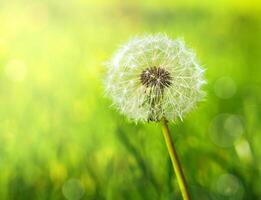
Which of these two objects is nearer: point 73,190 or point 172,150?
point 172,150

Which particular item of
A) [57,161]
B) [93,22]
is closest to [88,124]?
[57,161]

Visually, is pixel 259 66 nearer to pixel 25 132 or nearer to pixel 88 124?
pixel 88 124

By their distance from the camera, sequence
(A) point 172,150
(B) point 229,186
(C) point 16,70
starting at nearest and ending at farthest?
(A) point 172,150, (B) point 229,186, (C) point 16,70

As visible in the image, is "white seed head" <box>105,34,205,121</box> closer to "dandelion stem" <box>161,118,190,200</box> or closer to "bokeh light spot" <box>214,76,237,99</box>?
"dandelion stem" <box>161,118,190,200</box>

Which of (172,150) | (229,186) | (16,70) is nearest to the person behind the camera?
(172,150)

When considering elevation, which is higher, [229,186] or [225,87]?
[225,87]

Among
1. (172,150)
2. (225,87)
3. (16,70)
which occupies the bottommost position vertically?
(172,150)

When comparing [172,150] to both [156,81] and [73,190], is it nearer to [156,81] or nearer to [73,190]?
[156,81]

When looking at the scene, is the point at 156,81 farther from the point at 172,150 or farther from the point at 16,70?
the point at 16,70

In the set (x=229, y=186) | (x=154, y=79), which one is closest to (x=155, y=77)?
(x=154, y=79)

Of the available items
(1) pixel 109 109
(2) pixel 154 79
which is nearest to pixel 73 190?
(1) pixel 109 109
